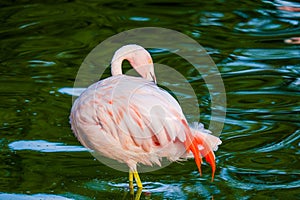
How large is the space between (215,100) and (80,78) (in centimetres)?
148

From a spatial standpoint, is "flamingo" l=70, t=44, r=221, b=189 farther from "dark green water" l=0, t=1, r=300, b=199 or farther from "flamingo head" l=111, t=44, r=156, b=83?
"dark green water" l=0, t=1, r=300, b=199

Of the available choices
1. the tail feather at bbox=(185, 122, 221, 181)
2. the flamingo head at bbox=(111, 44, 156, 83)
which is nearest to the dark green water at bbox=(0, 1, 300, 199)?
the tail feather at bbox=(185, 122, 221, 181)

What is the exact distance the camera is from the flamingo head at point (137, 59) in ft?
15.6

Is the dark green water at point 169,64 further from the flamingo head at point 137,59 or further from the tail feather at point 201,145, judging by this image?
the flamingo head at point 137,59

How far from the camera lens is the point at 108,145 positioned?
4.47m

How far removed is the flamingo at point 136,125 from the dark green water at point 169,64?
33 centimetres

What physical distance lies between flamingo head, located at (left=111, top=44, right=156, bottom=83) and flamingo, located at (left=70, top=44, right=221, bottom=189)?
212mm

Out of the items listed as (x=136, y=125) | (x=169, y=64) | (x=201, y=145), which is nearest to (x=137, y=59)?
(x=136, y=125)

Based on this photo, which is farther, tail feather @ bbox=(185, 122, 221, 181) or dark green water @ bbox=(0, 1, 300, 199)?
dark green water @ bbox=(0, 1, 300, 199)

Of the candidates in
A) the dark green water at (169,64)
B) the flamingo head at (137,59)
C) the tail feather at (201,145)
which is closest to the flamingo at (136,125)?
the tail feather at (201,145)

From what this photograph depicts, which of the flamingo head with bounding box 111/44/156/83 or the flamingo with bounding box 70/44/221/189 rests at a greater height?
the flamingo head with bounding box 111/44/156/83

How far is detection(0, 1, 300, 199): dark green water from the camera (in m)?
4.82

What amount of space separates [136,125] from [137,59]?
0.60 meters

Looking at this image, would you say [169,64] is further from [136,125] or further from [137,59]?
[136,125]
